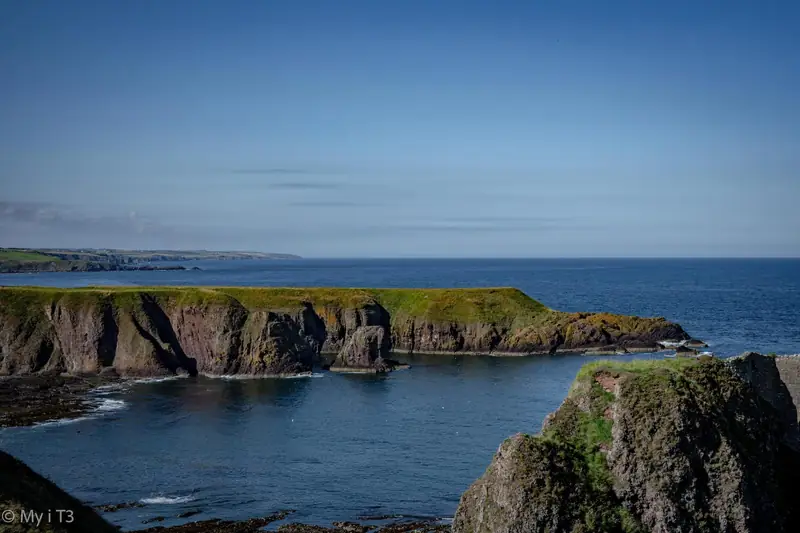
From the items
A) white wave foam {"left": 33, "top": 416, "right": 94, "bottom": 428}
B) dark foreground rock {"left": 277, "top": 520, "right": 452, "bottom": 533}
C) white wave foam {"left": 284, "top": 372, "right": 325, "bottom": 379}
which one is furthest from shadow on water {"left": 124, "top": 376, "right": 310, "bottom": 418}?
dark foreground rock {"left": 277, "top": 520, "right": 452, "bottom": 533}

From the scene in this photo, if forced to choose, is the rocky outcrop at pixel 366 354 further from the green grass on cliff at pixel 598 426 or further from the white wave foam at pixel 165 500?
the green grass on cliff at pixel 598 426

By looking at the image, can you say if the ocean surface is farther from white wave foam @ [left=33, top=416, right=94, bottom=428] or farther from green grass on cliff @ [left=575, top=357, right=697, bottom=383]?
green grass on cliff @ [left=575, top=357, right=697, bottom=383]

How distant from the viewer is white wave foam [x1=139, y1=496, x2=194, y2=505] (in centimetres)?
5083

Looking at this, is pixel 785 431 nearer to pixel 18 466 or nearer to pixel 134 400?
pixel 18 466

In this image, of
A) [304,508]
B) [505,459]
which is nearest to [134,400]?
[304,508]

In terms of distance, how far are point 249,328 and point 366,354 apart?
16029 mm

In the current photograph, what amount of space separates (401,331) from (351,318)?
9.39 m

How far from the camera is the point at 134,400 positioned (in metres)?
85.6

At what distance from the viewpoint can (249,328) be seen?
103125 mm

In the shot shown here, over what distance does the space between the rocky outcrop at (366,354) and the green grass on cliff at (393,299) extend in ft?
64.4

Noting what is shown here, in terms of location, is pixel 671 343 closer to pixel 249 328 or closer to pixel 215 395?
pixel 249 328

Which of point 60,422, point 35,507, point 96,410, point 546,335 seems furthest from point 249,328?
point 35,507

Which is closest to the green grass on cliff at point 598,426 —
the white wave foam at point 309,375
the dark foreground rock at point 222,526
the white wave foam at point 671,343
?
the dark foreground rock at point 222,526

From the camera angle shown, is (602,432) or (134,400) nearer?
(602,432)
